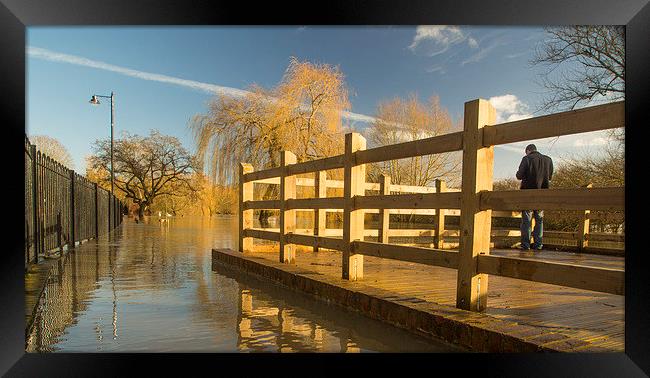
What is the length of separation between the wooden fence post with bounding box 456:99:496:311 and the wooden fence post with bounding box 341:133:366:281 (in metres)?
1.51

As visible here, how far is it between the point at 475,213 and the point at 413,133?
20922mm

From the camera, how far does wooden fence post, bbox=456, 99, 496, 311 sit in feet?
10.8

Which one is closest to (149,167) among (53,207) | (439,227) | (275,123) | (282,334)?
(275,123)

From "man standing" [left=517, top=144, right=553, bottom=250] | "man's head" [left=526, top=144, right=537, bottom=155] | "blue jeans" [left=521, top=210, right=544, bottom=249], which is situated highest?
"man's head" [left=526, top=144, right=537, bottom=155]

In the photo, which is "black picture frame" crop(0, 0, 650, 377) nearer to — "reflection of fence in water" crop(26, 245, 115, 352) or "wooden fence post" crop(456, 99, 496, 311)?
"reflection of fence in water" crop(26, 245, 115, 352)

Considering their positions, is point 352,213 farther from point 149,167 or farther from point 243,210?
point 149,167

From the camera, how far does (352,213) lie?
186 inches

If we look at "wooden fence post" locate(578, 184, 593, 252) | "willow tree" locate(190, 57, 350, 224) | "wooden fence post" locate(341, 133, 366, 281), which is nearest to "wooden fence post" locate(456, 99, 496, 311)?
"wooden fence post" locate(341, 133, 366, 281)

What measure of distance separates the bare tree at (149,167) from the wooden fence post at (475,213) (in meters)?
31.7

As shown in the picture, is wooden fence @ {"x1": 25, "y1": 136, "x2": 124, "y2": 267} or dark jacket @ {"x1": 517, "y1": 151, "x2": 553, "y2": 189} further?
dark jacket @ {"x1": 517, "y1": 151, "x2": 553, "y2": 189}

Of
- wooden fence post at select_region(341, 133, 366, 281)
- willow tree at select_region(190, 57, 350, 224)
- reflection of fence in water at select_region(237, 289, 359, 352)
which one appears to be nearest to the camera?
reflection of fence in water at select_region(237, 289, 359, 352)
